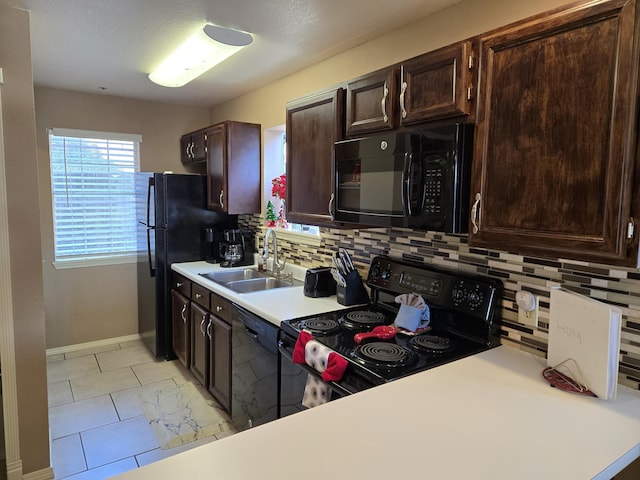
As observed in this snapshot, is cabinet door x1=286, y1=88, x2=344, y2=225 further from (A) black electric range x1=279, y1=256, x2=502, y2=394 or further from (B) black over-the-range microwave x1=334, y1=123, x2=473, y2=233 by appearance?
(A) black electric range x1=279, y1=256, x2=502, y2=394

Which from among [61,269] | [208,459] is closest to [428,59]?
[208,459]

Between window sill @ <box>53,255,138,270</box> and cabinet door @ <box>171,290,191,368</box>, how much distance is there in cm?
90

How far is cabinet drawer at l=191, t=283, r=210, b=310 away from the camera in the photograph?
9.56ft

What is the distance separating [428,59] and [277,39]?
1.13 meters

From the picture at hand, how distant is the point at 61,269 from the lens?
3818mm

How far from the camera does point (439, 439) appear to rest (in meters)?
1.06

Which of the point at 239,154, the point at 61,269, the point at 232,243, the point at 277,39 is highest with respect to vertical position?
the point at 277,39

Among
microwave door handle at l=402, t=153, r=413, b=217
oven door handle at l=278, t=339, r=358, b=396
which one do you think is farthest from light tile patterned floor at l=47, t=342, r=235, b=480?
microwave door handle at l=402, t=153, r=413, b=217

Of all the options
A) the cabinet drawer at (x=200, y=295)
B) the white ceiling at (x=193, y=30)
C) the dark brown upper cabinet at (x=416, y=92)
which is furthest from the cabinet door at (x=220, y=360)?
the white ceiling at (x=193, y=30)

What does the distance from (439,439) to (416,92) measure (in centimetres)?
127

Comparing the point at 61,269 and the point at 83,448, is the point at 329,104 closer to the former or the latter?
the point at 83,448

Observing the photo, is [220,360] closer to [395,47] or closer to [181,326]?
[181,326]

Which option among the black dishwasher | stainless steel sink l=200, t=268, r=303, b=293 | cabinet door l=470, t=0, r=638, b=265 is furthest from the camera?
stainless steel sink l=200, t=268, r=303, b=293

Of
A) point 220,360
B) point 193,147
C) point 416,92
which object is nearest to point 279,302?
point 220,360
